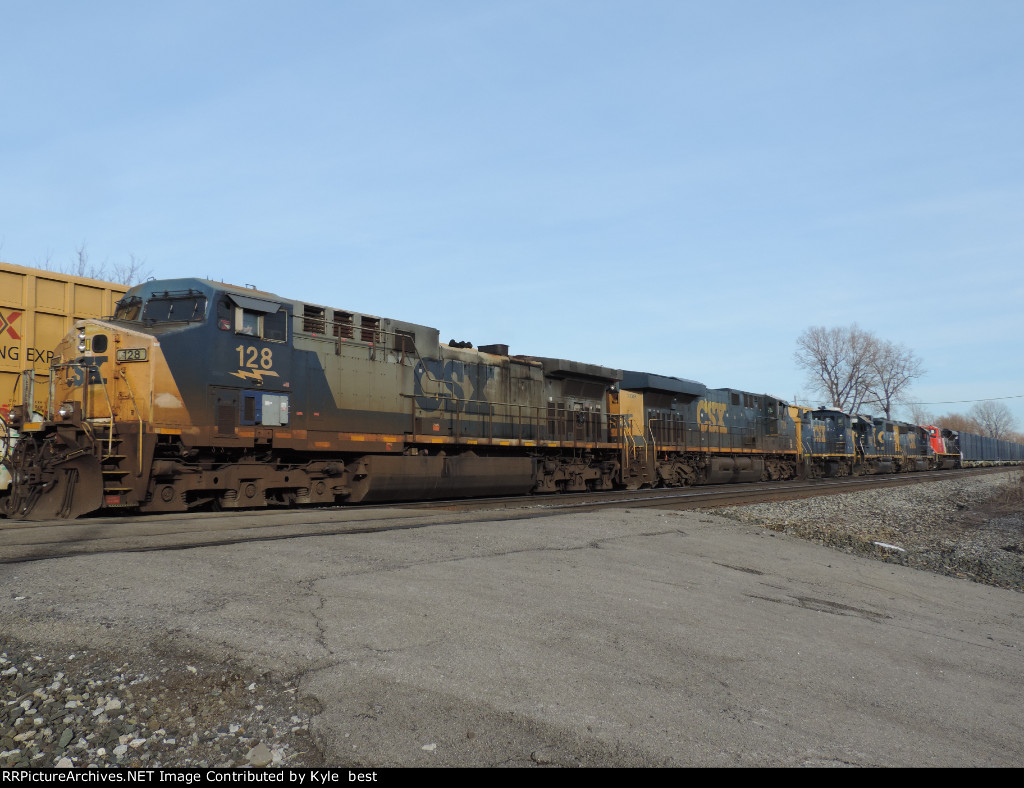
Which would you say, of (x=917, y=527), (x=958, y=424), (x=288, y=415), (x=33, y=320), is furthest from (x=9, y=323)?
(x=958, y=424)

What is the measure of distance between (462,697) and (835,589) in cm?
611

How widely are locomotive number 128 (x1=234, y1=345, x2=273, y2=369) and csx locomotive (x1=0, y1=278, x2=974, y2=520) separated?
2 cm

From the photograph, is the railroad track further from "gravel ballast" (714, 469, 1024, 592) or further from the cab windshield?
"gravel ballast" (714, 469, 1024, 592)

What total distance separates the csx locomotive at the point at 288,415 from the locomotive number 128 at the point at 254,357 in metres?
0.02

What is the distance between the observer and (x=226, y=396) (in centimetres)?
1118

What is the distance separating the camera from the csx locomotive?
32.3 feet

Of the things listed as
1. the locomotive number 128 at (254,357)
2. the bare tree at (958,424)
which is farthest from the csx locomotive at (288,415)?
A: the bare tree at (958,424)

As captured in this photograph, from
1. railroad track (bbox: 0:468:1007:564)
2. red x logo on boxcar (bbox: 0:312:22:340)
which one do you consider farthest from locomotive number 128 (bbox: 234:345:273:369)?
red x logo on boxcar (bbox: 0:312:22:340)

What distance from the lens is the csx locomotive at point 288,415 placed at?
9.86 metres

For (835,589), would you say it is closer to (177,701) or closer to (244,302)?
(177,701)

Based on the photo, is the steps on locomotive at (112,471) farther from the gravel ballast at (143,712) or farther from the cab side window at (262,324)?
the gravel ballast at (143,712)

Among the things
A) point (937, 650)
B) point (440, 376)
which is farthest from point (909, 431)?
point (937, 650)

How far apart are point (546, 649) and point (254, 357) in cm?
867

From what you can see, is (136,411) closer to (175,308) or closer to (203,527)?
(175,308)
